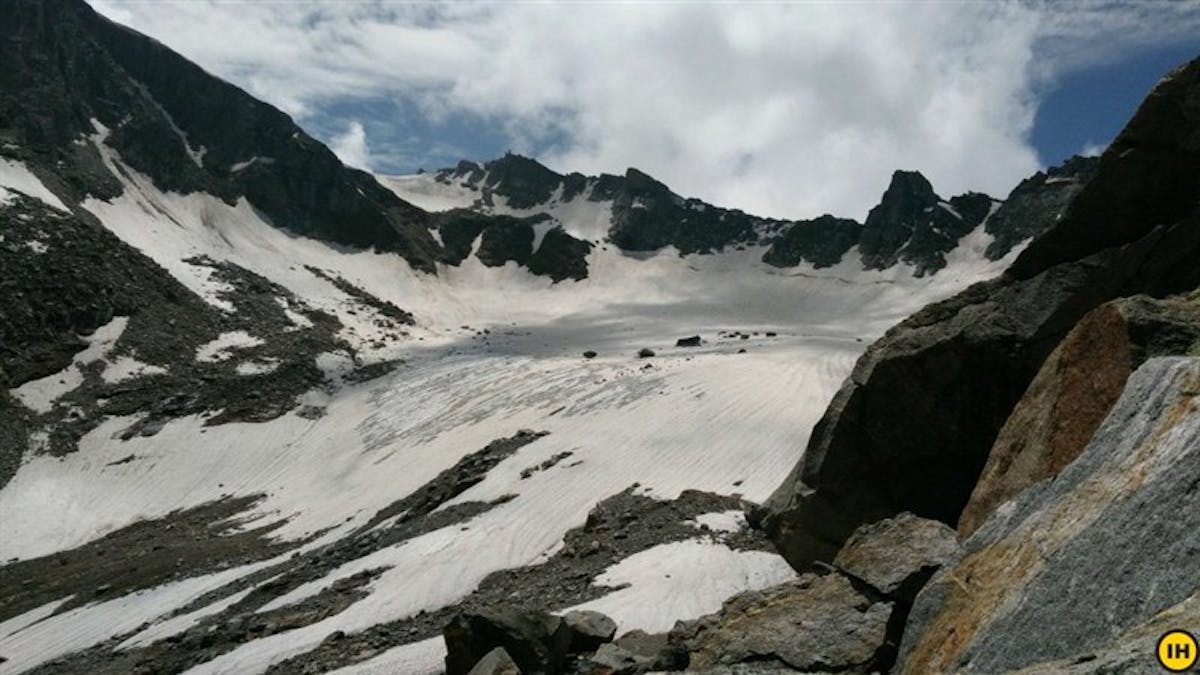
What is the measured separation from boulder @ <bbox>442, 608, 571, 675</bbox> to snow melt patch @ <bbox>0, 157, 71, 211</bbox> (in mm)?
82228

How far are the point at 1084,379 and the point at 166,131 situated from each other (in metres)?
133

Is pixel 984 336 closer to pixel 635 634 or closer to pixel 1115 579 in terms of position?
pixel 635 634

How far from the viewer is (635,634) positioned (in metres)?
15.4

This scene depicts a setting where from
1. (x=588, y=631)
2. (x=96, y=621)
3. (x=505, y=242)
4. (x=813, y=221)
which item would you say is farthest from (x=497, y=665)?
(x=813, y=221)

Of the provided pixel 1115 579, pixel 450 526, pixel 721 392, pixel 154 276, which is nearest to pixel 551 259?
pixel 154 276

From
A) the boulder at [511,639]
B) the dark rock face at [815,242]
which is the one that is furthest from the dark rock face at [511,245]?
the boulder at [511,639]

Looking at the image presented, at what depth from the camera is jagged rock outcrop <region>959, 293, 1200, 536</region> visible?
10.4 metres

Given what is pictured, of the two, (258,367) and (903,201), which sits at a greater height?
(903,201)

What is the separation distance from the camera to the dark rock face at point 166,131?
103 meters

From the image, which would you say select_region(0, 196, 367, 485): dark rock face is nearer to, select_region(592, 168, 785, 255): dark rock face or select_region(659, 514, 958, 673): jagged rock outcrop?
select_region(659, 514, 958, 673): jagged rock outcrop

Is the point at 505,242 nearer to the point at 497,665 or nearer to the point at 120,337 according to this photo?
the point at 120,337

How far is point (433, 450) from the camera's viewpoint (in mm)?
48312

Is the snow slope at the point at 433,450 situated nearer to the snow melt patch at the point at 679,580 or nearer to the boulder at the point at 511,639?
the snow melt patch at the point at 679,580

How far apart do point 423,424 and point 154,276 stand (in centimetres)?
4155
